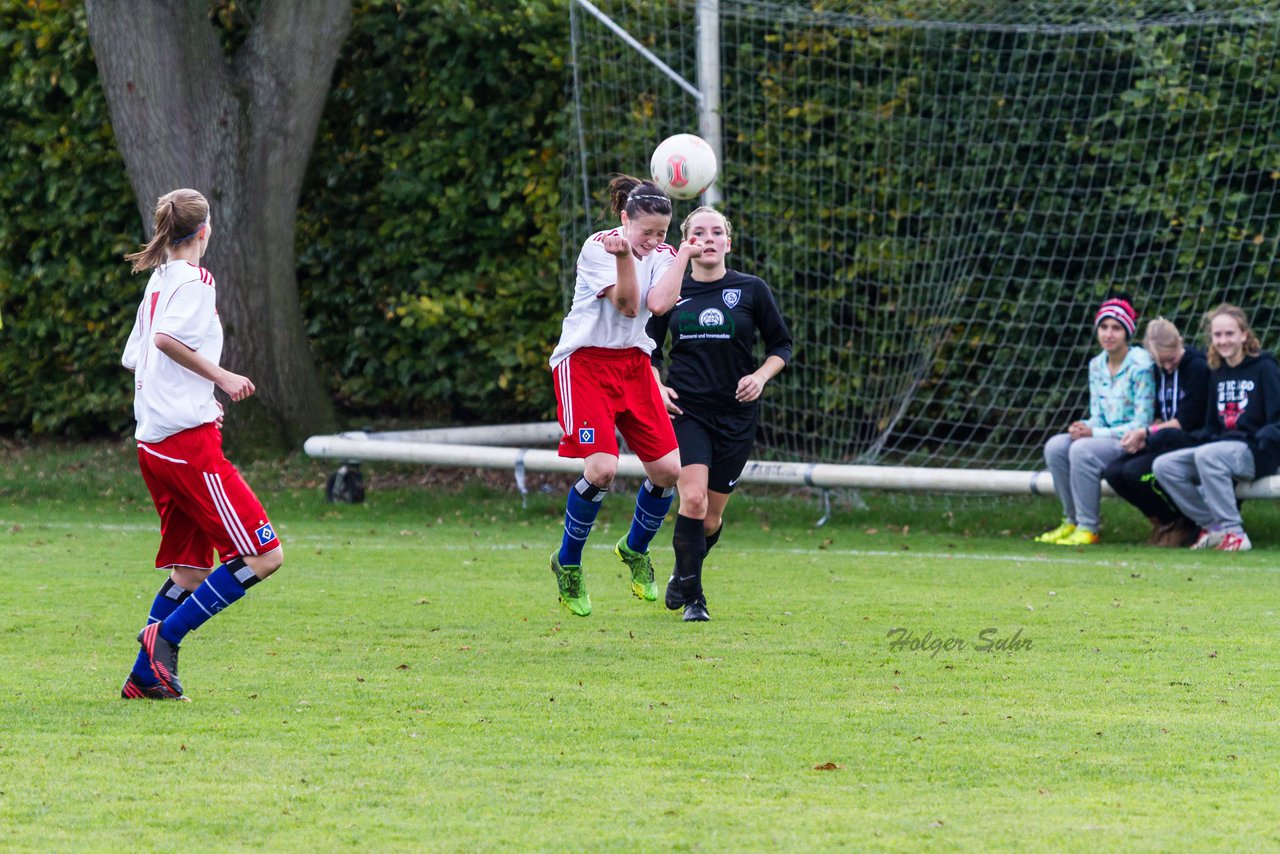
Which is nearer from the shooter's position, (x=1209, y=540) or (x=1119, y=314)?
(x=1209, y=540)

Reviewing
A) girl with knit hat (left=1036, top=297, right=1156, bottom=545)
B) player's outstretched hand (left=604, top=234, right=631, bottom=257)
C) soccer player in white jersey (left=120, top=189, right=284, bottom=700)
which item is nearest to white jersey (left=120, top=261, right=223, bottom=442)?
soccer player in white jersey (left=120, top=189, right=284, bottom=700)

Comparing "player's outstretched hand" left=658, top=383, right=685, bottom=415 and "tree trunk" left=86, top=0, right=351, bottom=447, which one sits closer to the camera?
"player's outstretched hand" left=658, top=383, right=685, bottom=415

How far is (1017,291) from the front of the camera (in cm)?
1231

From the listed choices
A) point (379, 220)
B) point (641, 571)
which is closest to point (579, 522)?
point (641, 571)

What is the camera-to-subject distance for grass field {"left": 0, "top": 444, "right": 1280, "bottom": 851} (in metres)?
3.88

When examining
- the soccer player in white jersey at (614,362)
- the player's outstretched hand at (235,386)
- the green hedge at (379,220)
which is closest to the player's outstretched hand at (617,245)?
the soccer player in white jersey at (614,362)

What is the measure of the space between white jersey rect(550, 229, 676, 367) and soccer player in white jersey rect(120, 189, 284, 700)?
1860mm

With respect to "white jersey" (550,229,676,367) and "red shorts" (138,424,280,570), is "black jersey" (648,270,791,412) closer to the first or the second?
"white jersey" (550,229,676,367)

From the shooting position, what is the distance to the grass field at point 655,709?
12.7ft

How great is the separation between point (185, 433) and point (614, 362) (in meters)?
2.15

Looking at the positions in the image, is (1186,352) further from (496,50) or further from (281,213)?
(281,213)

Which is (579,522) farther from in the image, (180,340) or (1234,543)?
(1234,543)

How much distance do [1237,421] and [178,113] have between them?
27.6 feet

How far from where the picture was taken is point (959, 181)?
482 inches
